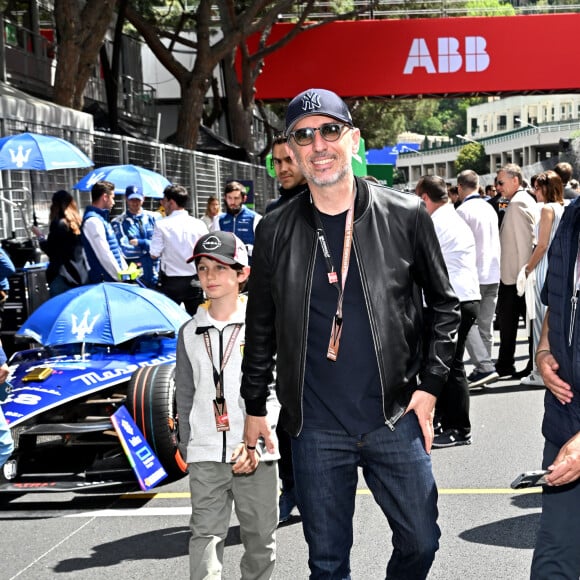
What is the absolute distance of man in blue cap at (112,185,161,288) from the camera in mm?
12758

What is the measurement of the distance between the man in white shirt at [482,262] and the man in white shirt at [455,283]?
195 centimetres

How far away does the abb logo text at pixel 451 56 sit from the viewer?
1151 inches

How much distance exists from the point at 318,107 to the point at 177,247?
279 inches

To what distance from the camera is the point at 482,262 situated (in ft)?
32.3

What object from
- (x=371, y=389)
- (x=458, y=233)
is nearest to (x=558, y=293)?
(x=371, y=389)

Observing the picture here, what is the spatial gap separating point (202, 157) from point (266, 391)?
19.0 metres

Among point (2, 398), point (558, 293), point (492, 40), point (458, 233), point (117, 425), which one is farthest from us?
point (492, 40)

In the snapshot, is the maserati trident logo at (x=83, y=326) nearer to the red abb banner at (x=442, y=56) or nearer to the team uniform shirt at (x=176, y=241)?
the team uniform shirt at (x=176, y=241)

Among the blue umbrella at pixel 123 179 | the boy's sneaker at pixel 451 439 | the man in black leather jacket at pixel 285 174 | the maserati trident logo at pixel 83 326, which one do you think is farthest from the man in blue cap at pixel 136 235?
the man in black leather jacket at pixel 285 174

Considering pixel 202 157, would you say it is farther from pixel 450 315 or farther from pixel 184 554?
pixel 450 315

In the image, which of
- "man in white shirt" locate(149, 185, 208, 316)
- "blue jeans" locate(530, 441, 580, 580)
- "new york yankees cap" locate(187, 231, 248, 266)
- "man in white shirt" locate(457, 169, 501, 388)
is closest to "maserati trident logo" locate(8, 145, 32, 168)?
"man in white shirt" locate(149, 185, 208, 316)

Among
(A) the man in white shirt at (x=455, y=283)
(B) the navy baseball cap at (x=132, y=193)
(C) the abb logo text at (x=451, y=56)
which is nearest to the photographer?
(A) the man in white shirt at (x=455, y=283)

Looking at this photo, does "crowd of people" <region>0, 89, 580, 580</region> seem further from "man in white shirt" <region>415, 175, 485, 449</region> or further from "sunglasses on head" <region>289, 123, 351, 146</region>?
"man in white shirt" <region>415, 175, 485, 449</region>

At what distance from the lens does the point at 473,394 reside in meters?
9.66
